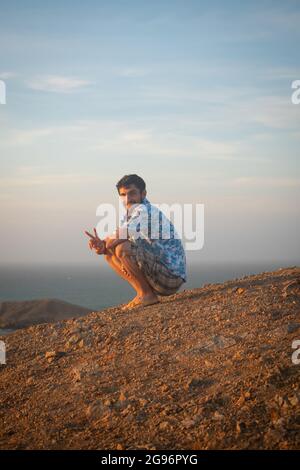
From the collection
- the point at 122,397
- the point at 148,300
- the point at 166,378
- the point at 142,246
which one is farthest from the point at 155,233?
the point at 122,397

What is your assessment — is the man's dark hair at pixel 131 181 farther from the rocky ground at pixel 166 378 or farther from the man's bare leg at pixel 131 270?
the rocky ground at pixel 166 378

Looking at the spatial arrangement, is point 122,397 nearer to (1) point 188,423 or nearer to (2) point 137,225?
(1) point 188,423

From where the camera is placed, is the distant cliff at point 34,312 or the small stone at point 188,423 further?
the distant cliff at point 34,312

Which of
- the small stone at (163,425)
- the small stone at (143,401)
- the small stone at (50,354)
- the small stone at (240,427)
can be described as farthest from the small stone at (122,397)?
the small stone at (50,354)

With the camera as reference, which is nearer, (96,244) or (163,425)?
(163,425)

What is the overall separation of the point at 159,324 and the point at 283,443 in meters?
2.77

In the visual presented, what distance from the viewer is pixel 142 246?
20.7ft

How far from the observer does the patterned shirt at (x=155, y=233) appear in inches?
246

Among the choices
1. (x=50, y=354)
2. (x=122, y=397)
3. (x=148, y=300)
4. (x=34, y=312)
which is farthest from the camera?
(x=34, y=312)

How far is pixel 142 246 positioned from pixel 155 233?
9.3 inches

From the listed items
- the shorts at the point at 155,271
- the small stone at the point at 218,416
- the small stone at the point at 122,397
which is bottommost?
the small stone at the point at 218,416

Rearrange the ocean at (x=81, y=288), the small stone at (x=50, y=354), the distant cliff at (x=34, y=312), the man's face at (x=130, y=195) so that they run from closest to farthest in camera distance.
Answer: the small stone at (x=50, y=354), the man's face at (x=130, y=195), the distant cliff at (x=34, y=312), the ocean at (x=81, y=288)

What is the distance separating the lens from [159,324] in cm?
598

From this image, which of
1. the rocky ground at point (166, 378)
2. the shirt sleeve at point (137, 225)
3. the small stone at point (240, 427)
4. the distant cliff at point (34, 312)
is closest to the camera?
the small stone at point (240, 427)
